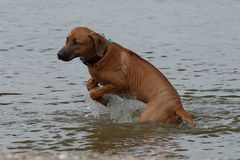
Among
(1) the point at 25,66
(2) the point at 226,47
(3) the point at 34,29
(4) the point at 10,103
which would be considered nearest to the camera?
(4) the point at 10,103

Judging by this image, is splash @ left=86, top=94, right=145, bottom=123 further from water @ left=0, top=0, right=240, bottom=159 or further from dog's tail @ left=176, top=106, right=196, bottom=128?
dog's tail @ left=176, top=106, right=196, bottom=128

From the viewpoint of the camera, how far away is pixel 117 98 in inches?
507

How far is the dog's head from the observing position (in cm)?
1228

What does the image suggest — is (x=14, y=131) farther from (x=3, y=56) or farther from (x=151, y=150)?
(x=3, y=56)

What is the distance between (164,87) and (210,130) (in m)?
0.87

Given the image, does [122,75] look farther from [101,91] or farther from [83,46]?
[83,46]

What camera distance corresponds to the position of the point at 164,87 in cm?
1245

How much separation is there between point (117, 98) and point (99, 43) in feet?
3.04

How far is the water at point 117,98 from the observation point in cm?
1173

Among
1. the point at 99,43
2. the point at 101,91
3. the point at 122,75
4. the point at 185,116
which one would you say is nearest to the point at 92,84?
the point at 101,91

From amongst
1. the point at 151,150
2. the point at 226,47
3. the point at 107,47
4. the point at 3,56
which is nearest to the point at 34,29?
the point at 3,56

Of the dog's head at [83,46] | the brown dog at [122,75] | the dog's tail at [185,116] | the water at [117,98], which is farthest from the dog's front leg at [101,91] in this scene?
the dog's tail at [185,116]

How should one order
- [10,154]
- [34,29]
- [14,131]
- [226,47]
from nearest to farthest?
1. [10,154]
2. [14,131]
3. [226,47]
4. [34,29]

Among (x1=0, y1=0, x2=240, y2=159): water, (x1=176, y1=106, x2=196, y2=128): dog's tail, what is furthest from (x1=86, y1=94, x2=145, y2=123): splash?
(x1=176, y1=106, x2=196, y2=128): dog's tail
